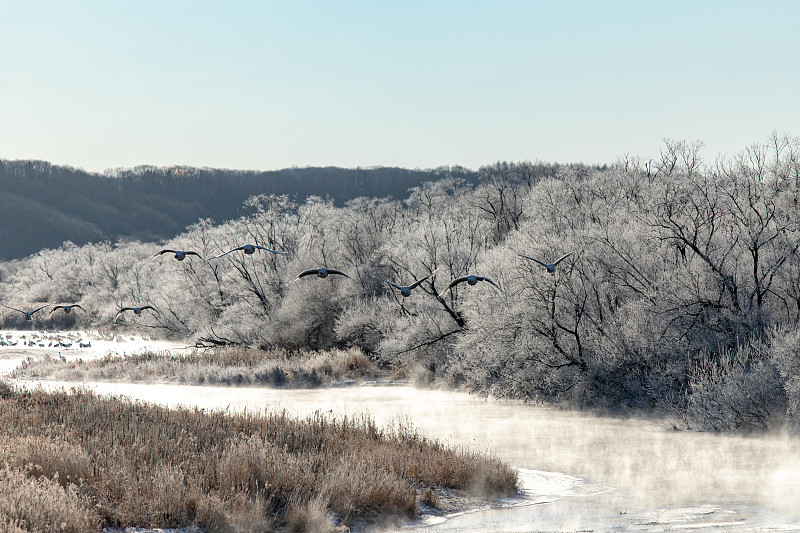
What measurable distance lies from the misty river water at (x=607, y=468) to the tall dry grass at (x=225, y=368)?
5846 mm

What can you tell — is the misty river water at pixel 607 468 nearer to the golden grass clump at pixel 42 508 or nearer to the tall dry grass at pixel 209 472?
the tall dry grass at pixel 209 472

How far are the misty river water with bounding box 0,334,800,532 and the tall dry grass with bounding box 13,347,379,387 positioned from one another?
230 inches

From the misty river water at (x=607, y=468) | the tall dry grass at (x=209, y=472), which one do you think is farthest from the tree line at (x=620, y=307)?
the tall dry grass at (x=209, y=472)

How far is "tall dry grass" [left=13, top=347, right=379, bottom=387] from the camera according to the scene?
34281mm

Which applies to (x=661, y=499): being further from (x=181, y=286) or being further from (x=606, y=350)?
(x=181, y=286)

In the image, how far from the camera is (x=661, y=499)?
500 inches

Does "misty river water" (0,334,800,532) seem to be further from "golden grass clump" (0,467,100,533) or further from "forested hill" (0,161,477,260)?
"forested hill" (0,161,477,260)

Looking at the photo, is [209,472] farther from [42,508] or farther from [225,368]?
[225,368]

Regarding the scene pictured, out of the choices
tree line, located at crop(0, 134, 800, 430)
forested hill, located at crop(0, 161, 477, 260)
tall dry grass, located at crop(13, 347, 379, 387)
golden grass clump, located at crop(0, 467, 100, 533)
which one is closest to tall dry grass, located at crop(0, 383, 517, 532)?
golden grass clump, located at crop(0, 467, 100, 533)

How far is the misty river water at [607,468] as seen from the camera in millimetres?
11188

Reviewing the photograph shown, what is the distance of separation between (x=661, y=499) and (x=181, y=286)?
156 ft

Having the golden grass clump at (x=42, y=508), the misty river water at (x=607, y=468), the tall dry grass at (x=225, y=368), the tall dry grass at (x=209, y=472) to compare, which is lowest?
the tall dry grass at (x=225, y=368)

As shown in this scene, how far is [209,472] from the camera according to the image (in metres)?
10.9

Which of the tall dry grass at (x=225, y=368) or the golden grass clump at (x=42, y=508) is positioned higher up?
the golden grass clump at (x=42, y=508)
